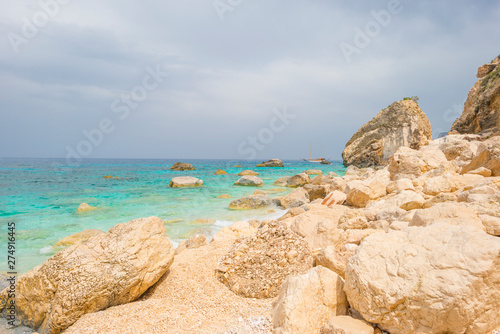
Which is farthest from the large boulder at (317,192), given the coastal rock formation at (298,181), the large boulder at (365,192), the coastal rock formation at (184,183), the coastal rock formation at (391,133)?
the coastal rock formation at (391,133)

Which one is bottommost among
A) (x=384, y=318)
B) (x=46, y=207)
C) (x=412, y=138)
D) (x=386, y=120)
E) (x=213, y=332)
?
(x=46, y=207)

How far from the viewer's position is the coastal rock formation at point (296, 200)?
1225 cm

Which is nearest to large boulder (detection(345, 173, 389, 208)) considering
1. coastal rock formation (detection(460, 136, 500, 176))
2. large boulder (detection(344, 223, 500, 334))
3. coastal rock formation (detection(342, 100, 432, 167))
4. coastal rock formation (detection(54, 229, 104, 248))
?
coastal rock formation (detection(460, 136, 500, 176))

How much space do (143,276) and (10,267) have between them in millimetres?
4646

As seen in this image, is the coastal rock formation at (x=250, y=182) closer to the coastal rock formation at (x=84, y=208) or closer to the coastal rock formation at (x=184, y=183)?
the coastal rock formation at (x=184, y=183)

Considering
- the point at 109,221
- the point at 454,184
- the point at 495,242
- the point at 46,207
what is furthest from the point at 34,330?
the point at 46,207

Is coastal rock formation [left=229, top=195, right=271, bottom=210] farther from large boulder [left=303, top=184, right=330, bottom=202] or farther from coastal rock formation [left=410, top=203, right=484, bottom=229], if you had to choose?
coastal rock formation [left=410, top=203, right=484, bottom=229]

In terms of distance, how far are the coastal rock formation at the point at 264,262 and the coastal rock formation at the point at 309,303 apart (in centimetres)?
80

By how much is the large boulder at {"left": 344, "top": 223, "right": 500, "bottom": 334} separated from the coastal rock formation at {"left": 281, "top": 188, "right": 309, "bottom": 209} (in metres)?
9.58

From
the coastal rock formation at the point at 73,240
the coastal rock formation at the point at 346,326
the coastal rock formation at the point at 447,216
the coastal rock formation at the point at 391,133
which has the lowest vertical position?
the coastal rock formation at the point at 73,240

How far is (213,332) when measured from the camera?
9.23 ft

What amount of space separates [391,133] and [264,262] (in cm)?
4233

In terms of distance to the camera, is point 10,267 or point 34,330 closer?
point 34,330

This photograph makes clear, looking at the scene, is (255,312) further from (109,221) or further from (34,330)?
(109,221)
